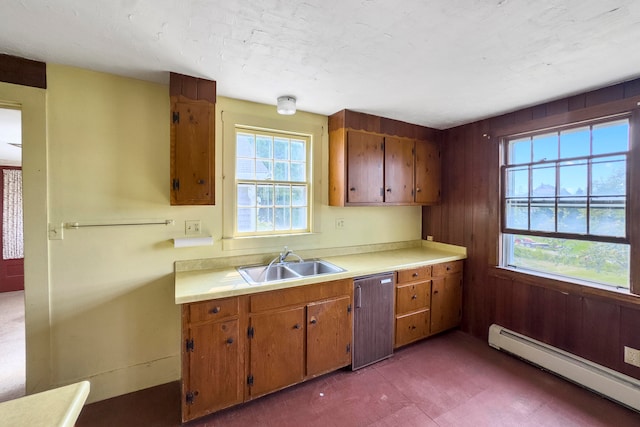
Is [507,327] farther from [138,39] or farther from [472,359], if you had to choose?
[138,39]

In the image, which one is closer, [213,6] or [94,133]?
[213,6]

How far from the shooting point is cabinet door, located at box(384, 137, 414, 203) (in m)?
2.93

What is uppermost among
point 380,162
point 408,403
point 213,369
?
point 380,162

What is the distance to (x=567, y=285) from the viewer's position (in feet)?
7.41

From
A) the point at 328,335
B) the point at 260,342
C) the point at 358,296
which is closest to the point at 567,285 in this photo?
the point at 358,296

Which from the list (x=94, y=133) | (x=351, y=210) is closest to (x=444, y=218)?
(x=351, y=210)

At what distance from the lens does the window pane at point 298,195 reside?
2.75 metres

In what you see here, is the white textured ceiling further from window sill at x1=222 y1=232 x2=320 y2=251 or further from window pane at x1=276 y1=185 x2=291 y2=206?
window sill at x1=222 y1=232 x2=320 y2=251

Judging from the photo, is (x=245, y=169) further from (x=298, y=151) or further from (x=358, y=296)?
(x=358, y=296)

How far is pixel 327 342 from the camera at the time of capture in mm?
2182

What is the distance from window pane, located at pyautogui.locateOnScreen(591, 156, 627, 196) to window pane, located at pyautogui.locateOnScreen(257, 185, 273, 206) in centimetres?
278

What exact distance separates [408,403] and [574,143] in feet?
8.41

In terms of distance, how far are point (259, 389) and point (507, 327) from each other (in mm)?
2483

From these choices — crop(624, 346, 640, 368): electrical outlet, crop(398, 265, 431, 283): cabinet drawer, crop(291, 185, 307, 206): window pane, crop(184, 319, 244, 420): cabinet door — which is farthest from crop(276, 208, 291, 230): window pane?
crop(624, 346, 640, 368): electrical outlet
